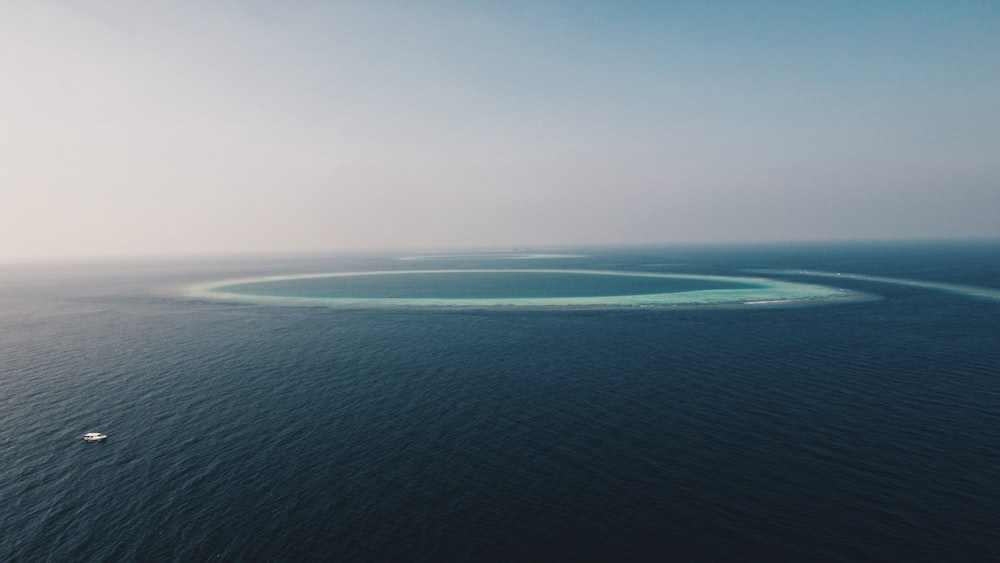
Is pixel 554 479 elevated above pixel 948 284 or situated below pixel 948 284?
below

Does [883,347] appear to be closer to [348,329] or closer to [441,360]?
[441,360]

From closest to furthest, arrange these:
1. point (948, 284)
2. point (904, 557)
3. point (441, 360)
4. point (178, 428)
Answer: point (904, 557), point (178, 428), point (441, 360), point (948, 284)

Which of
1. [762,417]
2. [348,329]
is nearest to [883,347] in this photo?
[762,417]

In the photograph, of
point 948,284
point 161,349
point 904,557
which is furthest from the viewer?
point 948,284

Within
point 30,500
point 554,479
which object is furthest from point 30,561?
point 554,479

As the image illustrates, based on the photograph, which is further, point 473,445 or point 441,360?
point 441,360

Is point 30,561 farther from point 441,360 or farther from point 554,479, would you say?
point 441,360
